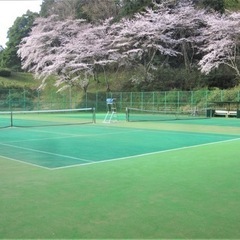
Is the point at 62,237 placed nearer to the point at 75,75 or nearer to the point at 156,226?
the point at 156,226

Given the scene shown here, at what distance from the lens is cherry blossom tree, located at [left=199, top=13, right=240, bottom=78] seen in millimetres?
30461

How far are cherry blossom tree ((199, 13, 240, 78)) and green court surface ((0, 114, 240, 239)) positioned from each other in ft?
75.8

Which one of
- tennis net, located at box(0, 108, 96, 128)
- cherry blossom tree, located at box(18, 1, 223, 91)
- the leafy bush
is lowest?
tennis net, located at box(0, 108, 96, 128)

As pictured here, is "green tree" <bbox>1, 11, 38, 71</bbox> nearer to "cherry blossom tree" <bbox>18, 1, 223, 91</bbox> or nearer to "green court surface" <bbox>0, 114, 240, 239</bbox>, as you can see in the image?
"cherry blossom tree" <bbox>18, 1, 223, 91</bbox>

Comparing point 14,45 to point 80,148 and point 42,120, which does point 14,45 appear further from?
point 80,148

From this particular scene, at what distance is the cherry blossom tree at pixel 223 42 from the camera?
30461mm

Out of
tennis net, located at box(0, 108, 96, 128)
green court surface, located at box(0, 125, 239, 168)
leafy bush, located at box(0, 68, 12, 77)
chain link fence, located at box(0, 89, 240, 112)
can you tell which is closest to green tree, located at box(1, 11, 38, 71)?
leafy bush, located at box(0, 68, 12, 77)

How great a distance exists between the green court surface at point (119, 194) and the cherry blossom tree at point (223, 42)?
2309 centimetres

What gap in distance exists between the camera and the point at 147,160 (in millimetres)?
7766

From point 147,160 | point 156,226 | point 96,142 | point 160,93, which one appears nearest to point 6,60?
point 160,93

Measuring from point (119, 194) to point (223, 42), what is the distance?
27.5 m

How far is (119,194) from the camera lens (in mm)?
4992

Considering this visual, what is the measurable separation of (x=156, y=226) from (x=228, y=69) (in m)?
32.4

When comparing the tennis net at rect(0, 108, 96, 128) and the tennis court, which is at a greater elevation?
the tennis court
